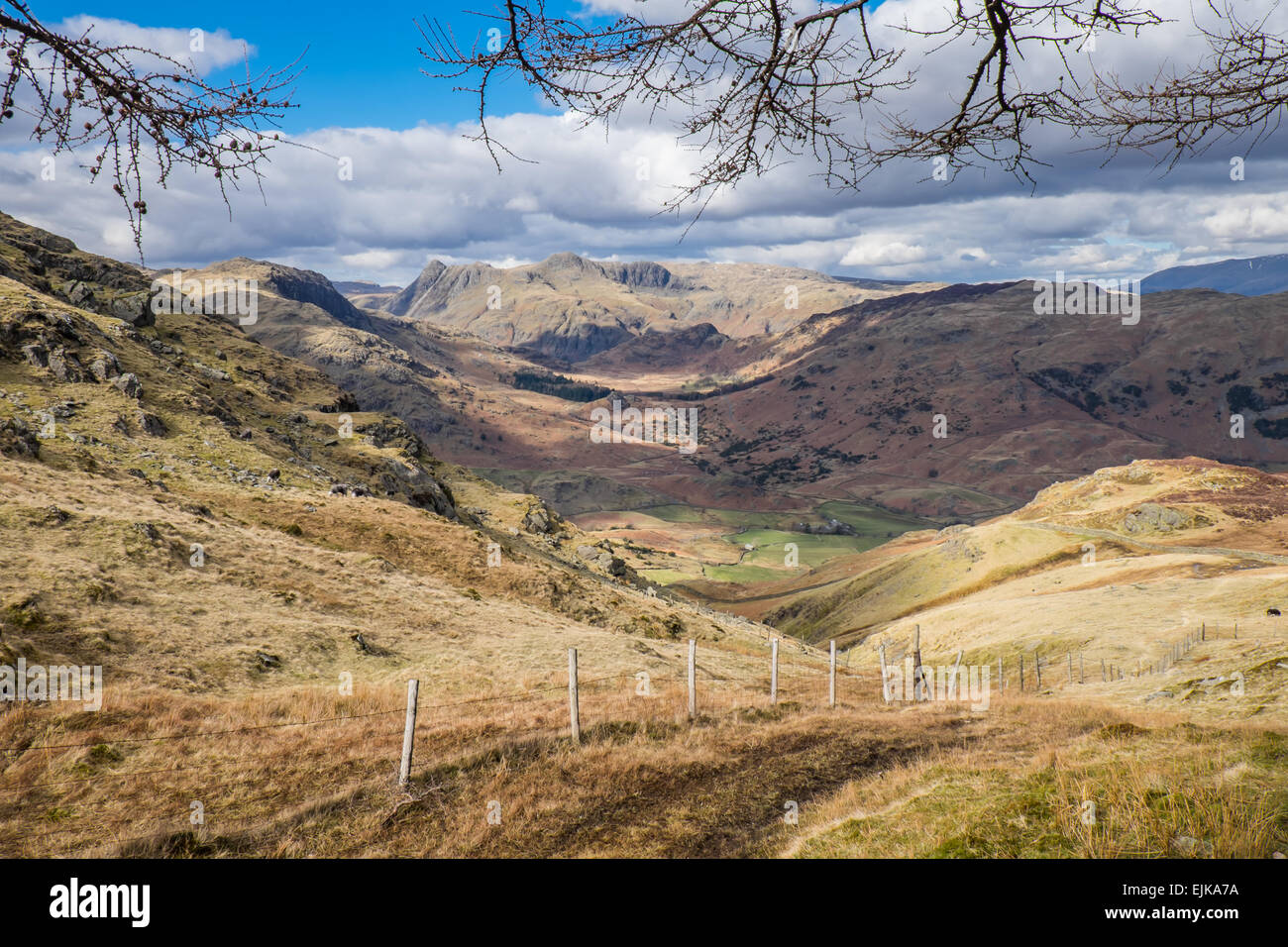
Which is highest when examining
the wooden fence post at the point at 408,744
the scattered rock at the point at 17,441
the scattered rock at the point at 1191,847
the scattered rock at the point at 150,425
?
the scattered rock at the point at 150,425

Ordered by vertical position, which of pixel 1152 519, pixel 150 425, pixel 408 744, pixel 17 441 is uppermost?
pixel 150 425

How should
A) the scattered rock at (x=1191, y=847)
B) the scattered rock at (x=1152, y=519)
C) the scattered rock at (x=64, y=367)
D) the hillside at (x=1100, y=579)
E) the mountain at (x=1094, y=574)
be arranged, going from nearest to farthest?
the scattered rock at (x=1191, y=847), the scattered rock at (x=64, y=367), the hillside at (x=1100, y=579), the mountain at (x=1094, y=574), the scattered rock at (x=1152, y=519)

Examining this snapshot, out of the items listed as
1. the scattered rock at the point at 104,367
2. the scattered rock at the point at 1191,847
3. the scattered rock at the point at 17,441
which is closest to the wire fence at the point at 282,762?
the scattered rock at the point at 1191,847

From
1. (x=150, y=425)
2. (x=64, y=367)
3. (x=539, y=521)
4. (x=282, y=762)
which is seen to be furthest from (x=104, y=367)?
(x=282, y=762)

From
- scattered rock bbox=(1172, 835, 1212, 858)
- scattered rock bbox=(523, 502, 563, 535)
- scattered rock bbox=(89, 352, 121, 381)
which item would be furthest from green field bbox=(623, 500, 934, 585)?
scattered rock bbox=(1172, 835, 1212, 858)

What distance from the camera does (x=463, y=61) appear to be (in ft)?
15.0

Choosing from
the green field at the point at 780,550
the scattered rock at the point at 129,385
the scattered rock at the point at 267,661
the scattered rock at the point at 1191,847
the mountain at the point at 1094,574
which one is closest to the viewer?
the scattered rock at the point at 1191,847

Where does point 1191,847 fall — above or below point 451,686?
above

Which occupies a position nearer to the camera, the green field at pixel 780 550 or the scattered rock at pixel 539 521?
the scattered rock at pixel 539 521

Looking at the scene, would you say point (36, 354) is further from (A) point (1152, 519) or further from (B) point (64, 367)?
(A) point (1152, 519)

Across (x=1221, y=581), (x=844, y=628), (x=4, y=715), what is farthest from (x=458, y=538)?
(x=844, y=628)

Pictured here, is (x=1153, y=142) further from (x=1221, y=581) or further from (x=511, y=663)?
(x=1221, y=581)

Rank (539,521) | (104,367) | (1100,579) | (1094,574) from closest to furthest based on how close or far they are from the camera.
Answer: (104,367)
(1100,579)
(1094,574)
(539,521)

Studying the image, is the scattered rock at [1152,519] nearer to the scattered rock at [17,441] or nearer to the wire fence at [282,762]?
the wire fence at [282,762]
